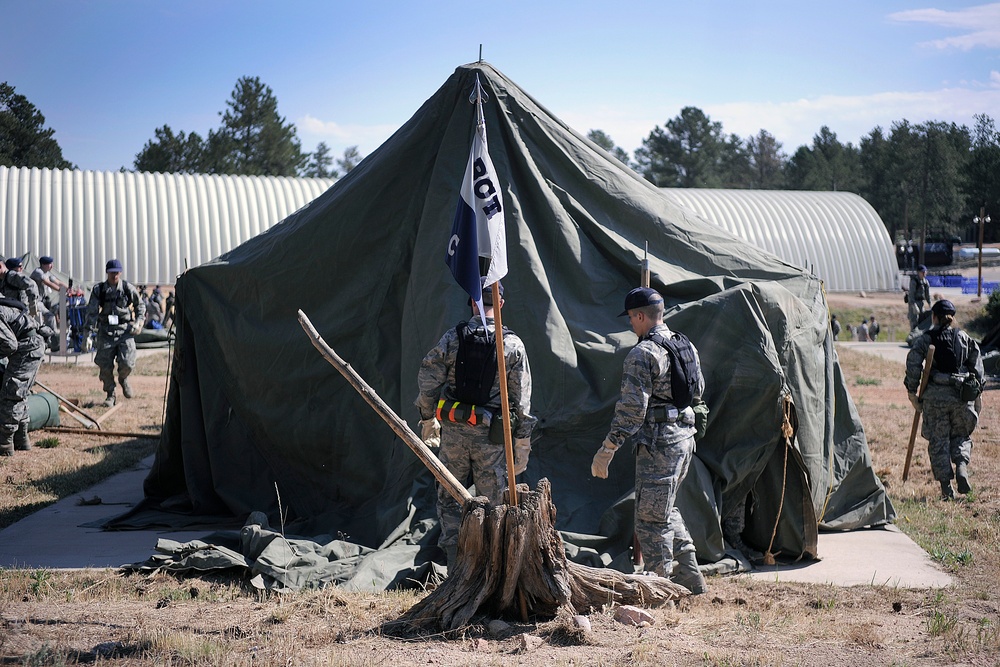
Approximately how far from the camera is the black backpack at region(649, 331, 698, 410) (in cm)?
551

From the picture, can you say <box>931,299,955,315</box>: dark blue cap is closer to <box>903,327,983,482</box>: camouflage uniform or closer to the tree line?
<box>903,327,983,482</box>: camouflage uniform

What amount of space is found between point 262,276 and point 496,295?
12.1 feet

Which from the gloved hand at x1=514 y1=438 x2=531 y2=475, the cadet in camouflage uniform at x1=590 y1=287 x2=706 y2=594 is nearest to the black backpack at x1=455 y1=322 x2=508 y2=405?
the gloved hand at x1=514 y1=438 x2=531 y2=475

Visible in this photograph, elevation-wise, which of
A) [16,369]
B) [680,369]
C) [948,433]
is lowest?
[948,433]

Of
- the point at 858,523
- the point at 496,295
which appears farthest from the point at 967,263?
the point at 496,295

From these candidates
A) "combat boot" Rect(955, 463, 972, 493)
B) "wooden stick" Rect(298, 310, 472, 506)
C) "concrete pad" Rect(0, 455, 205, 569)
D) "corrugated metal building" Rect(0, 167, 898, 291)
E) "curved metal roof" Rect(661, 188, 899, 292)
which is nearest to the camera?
"wooden stick" Rect(298, 310, 472, 506)

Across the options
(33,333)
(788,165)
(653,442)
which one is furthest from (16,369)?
(788,165)

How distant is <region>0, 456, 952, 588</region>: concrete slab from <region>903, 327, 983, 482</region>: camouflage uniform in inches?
64.6

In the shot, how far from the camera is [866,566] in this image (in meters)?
6.54

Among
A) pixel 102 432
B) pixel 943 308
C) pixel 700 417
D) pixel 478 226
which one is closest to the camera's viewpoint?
pixel 478 226

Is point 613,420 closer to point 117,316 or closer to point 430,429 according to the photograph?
point 430,429

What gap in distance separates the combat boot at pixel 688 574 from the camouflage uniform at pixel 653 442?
0.52 feet

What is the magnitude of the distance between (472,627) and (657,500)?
140cm

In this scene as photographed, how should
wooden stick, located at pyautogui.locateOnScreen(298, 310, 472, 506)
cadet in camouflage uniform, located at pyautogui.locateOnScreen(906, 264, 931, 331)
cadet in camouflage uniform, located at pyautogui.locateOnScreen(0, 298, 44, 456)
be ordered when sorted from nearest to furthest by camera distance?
wooden stick, located at pyautogui.locateOnScreen(298, 310, 472, 506), cadet in camouflage uniform, located at pyautogui.locateOnScreen(0, 298, 44, 456), cadet in camouflage uniform, located at pyautogui.locateOnScreen(906, 264, 931, 331)
